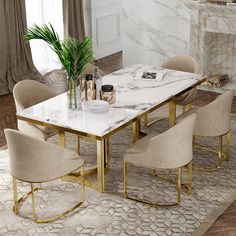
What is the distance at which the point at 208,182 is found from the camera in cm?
476

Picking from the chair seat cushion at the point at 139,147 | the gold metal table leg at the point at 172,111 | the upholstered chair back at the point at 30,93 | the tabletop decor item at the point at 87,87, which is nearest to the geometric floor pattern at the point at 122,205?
the chair seat cushion at the point at 139,147

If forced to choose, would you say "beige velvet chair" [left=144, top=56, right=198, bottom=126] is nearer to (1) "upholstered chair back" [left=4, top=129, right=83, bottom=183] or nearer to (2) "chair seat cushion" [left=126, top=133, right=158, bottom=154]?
(2) "chair seat cushion" [left=126, top=133, right=158, bottom=154]

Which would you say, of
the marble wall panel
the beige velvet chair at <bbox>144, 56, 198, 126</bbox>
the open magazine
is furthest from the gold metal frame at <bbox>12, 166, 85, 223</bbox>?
the marble wall panel

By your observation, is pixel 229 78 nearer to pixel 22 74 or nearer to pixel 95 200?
pixel 22 74

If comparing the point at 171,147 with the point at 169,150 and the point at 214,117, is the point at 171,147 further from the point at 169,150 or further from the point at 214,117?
the point at 214,117

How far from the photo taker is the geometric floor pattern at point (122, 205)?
4.09 metres

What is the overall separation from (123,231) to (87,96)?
4.04ft

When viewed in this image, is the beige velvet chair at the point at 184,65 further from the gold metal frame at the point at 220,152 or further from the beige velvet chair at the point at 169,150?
the beige velvet chair at the point at 169,150

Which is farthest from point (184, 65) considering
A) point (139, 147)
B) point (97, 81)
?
point (139, 147)

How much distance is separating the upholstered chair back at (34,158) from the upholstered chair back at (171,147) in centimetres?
63

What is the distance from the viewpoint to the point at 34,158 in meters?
4.00

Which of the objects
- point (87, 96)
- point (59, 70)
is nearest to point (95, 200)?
point (87, 96)

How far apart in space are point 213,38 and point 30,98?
2.92 m

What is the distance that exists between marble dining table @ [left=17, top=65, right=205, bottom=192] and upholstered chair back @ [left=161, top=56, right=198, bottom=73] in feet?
1.08
